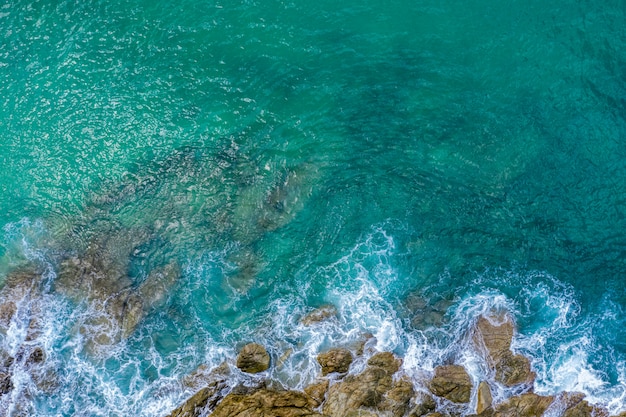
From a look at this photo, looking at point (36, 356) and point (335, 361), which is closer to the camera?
point (335, 361)

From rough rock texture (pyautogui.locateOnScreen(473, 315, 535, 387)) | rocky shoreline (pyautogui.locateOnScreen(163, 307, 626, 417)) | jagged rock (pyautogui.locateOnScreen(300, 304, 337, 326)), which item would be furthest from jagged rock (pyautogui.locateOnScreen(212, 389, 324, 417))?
rough rock texture (pyautogui.locateOnScreen(473, 315, 535, 387))

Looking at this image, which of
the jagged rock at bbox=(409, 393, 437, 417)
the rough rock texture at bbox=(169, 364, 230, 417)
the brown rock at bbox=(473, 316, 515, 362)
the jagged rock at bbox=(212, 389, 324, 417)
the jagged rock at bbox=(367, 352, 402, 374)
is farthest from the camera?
the brown rock at bbox=(473, 316, 515, 362)

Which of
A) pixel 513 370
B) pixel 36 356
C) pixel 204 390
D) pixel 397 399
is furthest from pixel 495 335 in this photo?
pixel 36 356

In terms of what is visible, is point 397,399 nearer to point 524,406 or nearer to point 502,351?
point 502,351

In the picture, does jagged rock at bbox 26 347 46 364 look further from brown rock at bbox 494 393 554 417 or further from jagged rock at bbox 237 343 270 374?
brown rock at bbox 494 393 554 417

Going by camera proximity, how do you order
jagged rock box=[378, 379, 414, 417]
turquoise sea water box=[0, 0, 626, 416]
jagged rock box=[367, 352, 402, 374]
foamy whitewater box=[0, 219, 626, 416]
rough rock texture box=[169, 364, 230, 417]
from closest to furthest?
jagged rock box=[378, 379, 414, 417] → rough rock texture box=[169, 364, 230, 417] → jagged rock box=[367, 352, 402, 374] → foamy whitewater box=[0, 219, 626, 416] → turquoise sea water box=[0, 0, 626, 416]
